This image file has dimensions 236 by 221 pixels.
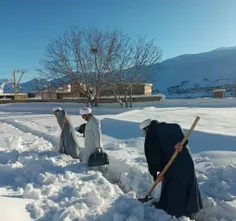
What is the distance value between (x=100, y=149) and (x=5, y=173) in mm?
1895

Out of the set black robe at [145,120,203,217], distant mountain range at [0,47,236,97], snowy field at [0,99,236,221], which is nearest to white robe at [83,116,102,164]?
snowy field at [0,99,236,221]

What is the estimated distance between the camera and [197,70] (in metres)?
151

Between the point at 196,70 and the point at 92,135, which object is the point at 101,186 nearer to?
the point at 92,135

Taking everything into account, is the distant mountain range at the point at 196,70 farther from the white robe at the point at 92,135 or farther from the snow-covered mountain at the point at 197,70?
the white robe at the point at 92,135

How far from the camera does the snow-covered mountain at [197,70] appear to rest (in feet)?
425

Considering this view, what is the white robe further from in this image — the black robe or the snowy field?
the black robe

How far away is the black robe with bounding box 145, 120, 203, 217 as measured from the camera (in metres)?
3.59

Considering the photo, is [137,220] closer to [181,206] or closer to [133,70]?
[181,206]

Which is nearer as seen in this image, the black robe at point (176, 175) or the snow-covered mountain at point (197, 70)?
the black robe at point (176, 175)

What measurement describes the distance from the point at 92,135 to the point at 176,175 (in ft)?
8.56

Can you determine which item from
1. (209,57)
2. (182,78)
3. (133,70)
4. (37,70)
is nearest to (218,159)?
(133,70)

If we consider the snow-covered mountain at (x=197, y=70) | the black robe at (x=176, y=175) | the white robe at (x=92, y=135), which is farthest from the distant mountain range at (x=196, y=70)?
the black robe at (x=176, y=175)

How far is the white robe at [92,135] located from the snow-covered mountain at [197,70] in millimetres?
120306

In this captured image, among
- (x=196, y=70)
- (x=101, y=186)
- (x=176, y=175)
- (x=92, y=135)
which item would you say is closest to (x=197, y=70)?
(x=196, y=70)
